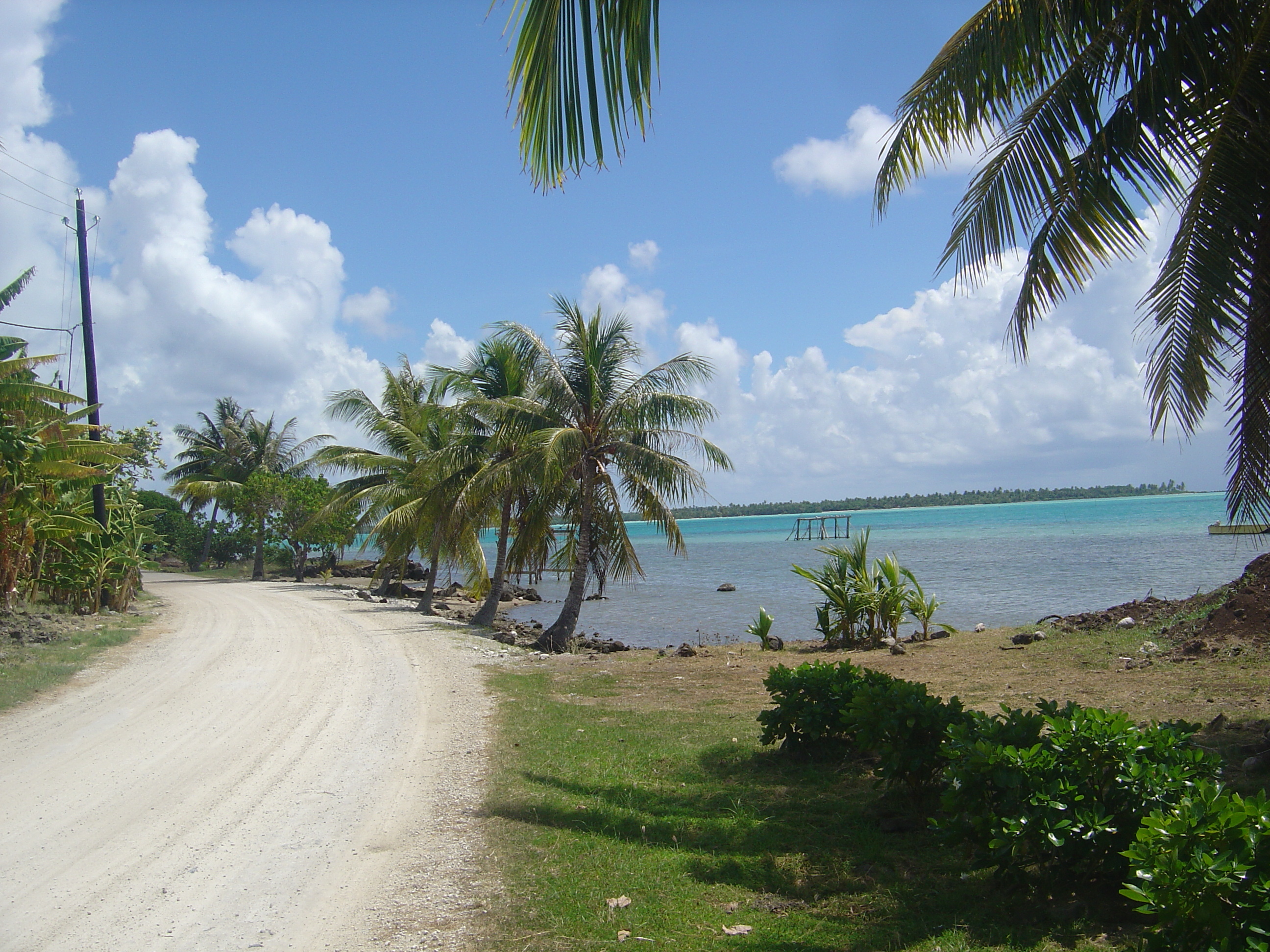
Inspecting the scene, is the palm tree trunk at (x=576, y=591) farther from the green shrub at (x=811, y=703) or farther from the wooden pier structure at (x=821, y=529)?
the wooden pier structure at (x=821, y=529)

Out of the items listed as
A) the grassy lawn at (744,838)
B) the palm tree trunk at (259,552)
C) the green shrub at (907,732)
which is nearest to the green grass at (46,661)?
the grassy lawn at (744,838)

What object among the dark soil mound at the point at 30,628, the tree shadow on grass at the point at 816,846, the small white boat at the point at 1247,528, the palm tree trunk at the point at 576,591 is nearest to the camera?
the tree shadow on grass at the point at 816,846

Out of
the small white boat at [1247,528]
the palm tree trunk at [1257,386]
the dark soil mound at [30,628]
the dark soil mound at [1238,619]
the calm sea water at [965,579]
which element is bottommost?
the calm sea water at [965,579]

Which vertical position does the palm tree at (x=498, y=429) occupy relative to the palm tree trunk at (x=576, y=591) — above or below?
above

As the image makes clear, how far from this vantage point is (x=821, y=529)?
86938mm

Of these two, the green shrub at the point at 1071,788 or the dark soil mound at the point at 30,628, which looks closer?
the green shrub at the point at 1071,788

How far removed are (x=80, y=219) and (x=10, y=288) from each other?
9.19 feet

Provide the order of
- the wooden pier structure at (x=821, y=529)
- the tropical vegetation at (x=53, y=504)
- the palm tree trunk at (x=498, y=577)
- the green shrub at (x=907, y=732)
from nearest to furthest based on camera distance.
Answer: the green shrub at (x=907, y=732)
the tropical vegetation at (x=53, y=504)
the palm tree trunk at (x=498, y=577)
the wooden pier structure at (x=821, y=529)

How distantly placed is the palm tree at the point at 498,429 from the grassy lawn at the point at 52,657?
7.42 metres

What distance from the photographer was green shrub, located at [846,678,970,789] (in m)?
4.91

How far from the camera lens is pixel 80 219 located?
709 inches

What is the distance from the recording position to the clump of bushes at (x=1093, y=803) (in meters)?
2.61

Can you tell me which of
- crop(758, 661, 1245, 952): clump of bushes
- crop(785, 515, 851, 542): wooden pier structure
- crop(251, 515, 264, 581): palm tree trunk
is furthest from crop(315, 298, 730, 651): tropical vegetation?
crop(785, 515, 851, 542): wooden pier structure

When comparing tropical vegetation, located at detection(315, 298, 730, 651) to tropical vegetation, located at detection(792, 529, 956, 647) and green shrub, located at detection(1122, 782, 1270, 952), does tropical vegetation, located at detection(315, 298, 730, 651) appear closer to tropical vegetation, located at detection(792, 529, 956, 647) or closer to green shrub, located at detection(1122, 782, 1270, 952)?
tropical vegetation, located at detection(792, 529, 956, 647)
